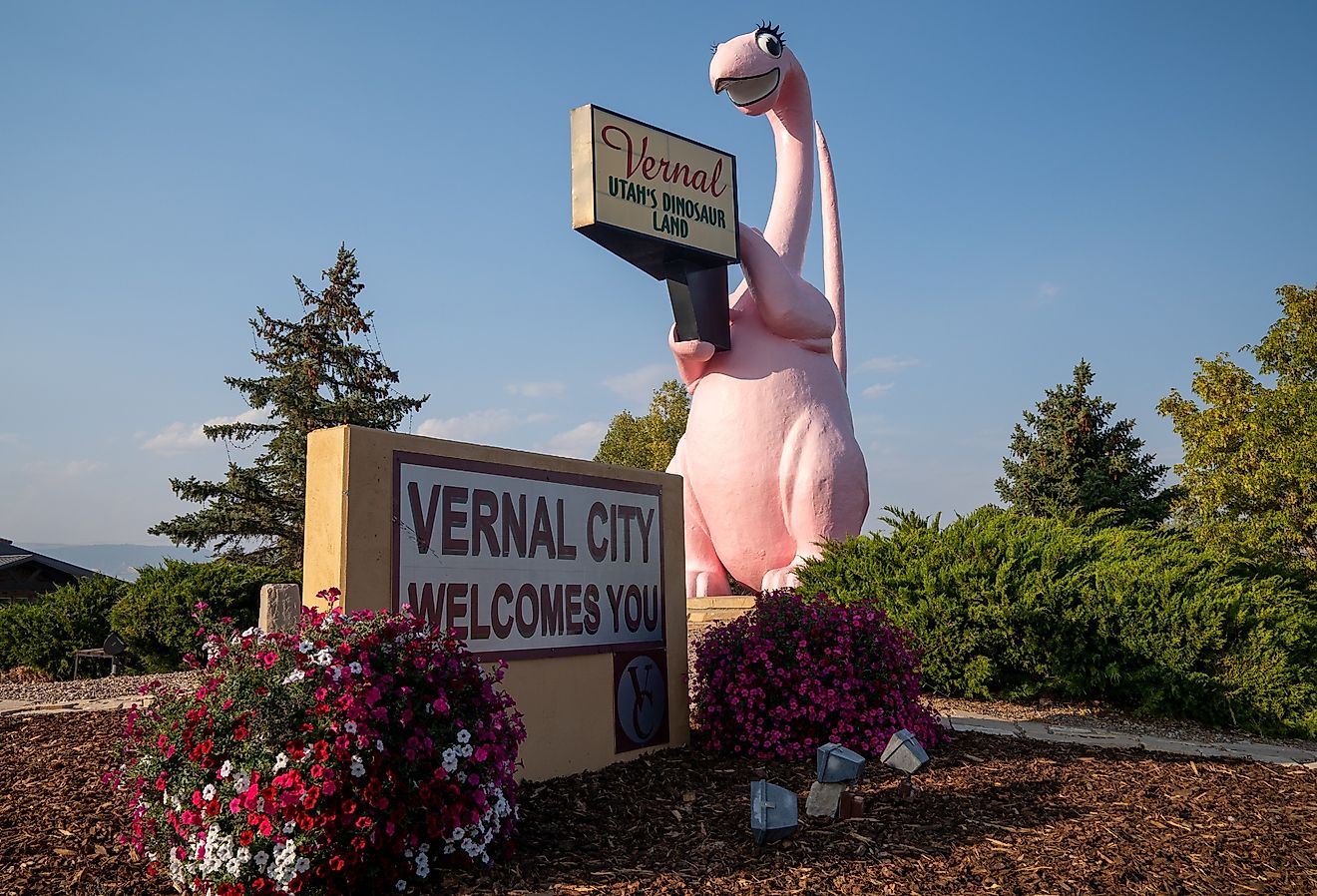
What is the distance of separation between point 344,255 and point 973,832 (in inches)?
965

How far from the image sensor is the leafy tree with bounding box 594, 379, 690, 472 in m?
28.2

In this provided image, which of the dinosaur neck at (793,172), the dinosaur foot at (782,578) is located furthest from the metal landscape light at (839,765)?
the dinosaur neck at (793,172)

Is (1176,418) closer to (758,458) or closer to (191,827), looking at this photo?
(758,458)

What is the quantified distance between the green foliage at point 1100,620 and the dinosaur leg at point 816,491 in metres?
1.17

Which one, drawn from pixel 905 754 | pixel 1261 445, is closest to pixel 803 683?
pixel 905 754

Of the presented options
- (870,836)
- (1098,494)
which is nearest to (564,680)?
(870,836)

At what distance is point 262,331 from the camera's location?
25344mm

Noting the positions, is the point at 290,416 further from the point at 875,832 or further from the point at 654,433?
the point at 875,832

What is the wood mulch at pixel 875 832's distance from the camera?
140 inches

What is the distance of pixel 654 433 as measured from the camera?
1135 inches

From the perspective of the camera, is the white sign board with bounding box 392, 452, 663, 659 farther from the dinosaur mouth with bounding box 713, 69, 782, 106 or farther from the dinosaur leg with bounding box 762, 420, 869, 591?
the dinosaur mouth with bounding box 713, 69, 782, 106

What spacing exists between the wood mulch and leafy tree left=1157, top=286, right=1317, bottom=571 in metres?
15.3

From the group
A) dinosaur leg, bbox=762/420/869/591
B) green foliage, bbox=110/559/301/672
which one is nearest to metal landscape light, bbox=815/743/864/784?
dinosaur leg, bbox=762/420/869/591

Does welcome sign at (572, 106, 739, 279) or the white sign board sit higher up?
welcome sign at (572, 106, 739, 279)
